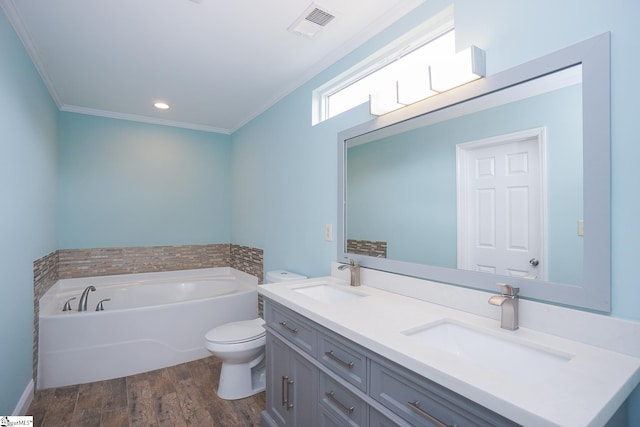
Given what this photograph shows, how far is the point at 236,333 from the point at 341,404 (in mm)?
Answer: 1322

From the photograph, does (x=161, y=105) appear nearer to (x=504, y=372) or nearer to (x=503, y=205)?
(x=503, y=205)

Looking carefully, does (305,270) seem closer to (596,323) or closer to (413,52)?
(413,52)

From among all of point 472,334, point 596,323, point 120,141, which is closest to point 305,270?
point 472,334

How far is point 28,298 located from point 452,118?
302 centimetres

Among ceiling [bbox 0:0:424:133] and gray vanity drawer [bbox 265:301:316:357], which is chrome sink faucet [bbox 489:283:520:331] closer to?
gray vanity drawer [bbox 265:301:316:357]

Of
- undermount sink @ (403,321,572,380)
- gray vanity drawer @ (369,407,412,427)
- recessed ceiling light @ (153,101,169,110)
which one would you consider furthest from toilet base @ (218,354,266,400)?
recessed ceiling light @ (153,101,169,110)

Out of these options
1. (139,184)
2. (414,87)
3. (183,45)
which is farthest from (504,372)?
(139,184)

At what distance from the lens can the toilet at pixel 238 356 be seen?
7.55ft

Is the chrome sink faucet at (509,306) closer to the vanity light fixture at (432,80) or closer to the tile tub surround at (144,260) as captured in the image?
the vanity light fixture at (432,80)

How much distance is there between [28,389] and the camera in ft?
7.48

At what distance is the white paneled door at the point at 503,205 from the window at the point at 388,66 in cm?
56

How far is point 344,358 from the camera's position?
4.24ft

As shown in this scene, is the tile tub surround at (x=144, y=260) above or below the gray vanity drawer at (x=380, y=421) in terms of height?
above

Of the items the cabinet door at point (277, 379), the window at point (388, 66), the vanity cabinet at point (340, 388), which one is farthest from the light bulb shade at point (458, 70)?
the cabinet door at point (277, 379)
